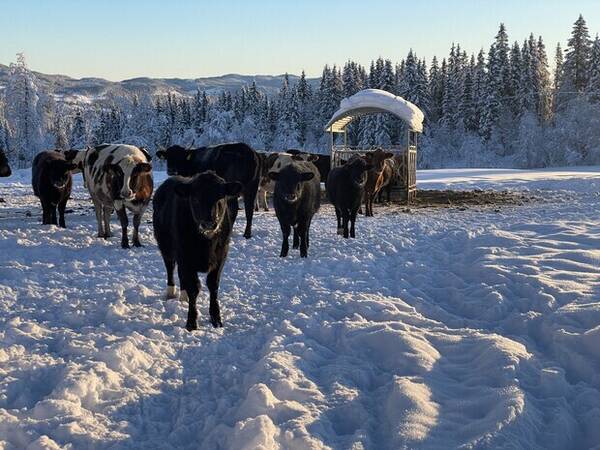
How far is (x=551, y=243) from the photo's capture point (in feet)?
31.4

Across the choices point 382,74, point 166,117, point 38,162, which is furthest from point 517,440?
point 166,117

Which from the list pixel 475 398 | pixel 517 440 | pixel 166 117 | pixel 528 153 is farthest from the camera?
pixel 166 117

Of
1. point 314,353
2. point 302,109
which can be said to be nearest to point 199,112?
point 302,109

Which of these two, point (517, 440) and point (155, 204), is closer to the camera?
point (517, 440)

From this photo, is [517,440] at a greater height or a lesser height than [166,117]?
lesser

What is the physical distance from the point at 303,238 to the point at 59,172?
241 inches

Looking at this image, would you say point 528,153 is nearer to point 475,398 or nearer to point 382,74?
point 382,74

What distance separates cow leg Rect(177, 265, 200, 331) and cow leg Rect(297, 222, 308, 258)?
391 cm

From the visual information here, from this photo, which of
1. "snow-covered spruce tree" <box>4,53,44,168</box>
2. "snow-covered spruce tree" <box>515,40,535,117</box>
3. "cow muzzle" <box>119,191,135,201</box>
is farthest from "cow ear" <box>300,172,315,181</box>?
"snow-covered spruce tree" <box>4,53,44,168</box>

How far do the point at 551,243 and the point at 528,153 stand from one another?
2486 inches

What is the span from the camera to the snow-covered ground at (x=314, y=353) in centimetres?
358

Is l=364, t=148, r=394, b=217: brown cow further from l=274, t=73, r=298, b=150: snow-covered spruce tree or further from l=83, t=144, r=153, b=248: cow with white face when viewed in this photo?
l=274, t=73, r=298, b=150: snow-covered spruce tree

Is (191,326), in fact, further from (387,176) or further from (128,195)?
(387,176)

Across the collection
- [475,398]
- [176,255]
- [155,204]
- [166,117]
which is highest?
[166,117]
